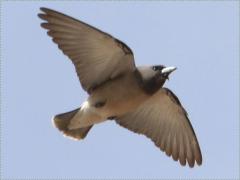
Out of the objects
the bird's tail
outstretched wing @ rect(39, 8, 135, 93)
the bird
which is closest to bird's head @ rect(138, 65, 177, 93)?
the bird

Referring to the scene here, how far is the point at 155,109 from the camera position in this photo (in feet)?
66.5

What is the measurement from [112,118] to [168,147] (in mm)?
1862

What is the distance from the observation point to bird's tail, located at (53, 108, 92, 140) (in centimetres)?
1941

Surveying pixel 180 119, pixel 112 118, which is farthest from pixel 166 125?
pixel 112 118

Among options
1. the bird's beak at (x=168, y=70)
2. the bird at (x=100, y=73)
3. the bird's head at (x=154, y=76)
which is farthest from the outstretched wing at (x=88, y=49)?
the bird's beak at (x=168, y=70)

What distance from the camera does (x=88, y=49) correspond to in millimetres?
18469

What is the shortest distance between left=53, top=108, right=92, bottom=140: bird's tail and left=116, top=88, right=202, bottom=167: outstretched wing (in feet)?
3.04

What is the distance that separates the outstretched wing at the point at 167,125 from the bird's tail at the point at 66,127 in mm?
927

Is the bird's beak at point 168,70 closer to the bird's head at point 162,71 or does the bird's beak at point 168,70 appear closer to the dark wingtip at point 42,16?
the bird's head at point 162,71

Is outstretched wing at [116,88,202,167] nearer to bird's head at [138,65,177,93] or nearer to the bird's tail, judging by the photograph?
the bird's tail

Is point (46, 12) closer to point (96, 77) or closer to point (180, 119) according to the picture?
point (96, 77)

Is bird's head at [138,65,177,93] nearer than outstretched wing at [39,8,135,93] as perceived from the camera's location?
No

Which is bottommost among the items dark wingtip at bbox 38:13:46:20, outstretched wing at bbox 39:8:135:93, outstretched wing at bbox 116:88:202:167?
outstretched wing at bbox 116:88:202:167

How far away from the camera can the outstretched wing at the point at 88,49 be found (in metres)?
18.1
